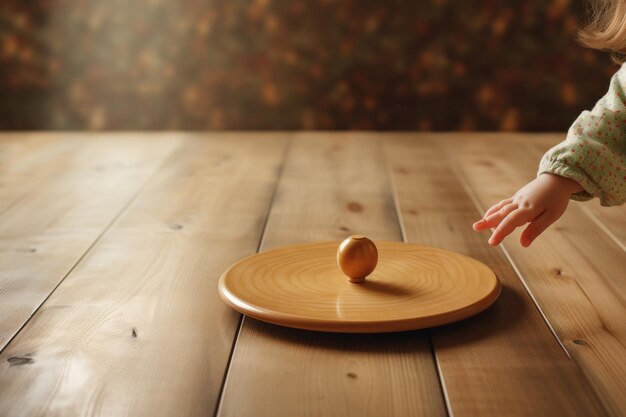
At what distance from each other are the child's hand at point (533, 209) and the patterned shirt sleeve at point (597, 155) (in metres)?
0.02

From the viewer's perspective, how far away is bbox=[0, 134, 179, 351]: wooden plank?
113 cm

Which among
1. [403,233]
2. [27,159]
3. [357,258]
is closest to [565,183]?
[357,258]

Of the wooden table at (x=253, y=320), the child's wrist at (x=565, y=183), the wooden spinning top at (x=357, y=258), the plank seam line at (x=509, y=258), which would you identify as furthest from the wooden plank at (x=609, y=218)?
the wooden spinning top at (x=357, y=258)

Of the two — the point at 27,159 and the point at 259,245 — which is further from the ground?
the point at 259,245

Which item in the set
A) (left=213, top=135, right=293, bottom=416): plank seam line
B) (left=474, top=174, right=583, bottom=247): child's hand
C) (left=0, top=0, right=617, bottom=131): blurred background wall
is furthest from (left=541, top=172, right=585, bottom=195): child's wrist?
(left=0, top=0, right=617, bottom=131): blurred background wall

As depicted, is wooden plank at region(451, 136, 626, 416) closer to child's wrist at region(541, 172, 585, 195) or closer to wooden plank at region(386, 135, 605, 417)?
wooden plank at region(386, 135, 605, 417)

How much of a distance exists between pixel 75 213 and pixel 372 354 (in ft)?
2.66

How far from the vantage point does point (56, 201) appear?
1.60 metres

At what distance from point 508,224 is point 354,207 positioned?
0.58 metres

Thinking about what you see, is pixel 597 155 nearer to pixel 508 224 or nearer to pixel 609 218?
pixel 508 224

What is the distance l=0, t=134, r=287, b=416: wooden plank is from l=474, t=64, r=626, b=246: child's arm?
13.4 inches

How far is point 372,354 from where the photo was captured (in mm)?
868

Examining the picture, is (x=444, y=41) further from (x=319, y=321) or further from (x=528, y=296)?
(x=319, y=321)

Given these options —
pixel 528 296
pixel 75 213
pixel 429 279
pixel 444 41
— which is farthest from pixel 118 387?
pixel 444 41
